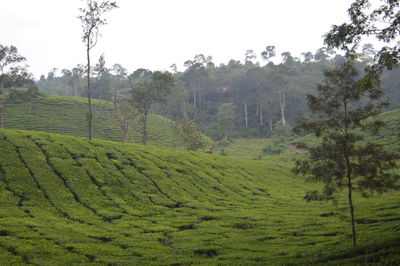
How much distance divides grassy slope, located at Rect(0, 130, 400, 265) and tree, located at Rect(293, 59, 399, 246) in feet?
9.39

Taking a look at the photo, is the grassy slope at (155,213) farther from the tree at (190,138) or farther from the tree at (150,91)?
the tree at (150,91)

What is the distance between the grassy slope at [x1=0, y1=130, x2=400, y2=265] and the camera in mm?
19969

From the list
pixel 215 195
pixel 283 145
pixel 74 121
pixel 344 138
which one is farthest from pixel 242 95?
pixel 344 138

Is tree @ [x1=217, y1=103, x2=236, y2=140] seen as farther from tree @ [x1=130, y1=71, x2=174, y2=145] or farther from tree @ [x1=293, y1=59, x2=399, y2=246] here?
tree @ [x1=293, y1=59, x2=399, y2=246]

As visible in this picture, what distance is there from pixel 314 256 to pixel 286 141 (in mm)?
94529

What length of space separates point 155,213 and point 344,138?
797 inches

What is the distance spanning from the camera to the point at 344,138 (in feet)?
68.4

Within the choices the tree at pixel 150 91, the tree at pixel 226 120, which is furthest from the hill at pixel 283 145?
the tree at pixel 150 91

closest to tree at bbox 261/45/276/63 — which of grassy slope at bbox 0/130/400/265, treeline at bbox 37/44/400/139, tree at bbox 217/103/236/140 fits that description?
treeline at bbox 37/44/400/139

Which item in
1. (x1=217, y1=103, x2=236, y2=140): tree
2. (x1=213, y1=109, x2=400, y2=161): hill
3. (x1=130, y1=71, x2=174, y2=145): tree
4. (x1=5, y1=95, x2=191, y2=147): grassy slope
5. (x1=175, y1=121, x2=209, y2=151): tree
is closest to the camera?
(x1=175, y1=121, x2=209, y2=151): tree

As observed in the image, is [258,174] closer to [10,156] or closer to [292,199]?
[292,199]

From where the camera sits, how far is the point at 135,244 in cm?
2336

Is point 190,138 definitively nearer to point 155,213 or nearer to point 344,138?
point 155,213

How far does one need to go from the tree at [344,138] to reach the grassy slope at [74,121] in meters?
66.8
